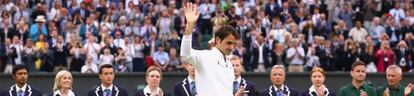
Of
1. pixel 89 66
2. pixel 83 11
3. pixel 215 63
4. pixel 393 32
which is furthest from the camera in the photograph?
pixel 83 11

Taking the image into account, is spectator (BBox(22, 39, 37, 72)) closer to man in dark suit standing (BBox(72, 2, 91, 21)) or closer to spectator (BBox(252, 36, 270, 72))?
man in dark suit standing (BBox(72, 2, 91, 21))

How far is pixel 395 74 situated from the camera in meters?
18.9

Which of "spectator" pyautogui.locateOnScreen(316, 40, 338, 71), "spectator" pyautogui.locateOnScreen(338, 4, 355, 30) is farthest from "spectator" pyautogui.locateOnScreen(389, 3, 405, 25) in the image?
"spectator" pyautogui.locateOnScreen(316, 40, 338, 71)

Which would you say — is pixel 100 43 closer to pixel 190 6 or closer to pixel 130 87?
pixel 130 87

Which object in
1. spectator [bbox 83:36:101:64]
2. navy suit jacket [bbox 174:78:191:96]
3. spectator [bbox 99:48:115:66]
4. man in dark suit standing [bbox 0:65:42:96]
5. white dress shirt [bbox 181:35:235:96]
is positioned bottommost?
white dress shirt [bbox 181:35:235:96]

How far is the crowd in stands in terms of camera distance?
107 feet

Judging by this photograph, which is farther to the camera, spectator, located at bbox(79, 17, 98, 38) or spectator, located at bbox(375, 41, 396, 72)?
spectator, located at bbox(79, 17, 98, 38)

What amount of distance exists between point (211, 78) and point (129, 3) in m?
23.3

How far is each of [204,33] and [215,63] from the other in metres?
22.4

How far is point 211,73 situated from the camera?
1322 centimetres

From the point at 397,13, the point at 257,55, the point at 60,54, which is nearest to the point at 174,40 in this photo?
the point at 257,55

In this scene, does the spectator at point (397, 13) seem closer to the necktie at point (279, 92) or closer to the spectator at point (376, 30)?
the spectator at point (376, 30)

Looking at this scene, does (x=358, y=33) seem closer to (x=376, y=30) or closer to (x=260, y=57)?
(x=376, y=30)

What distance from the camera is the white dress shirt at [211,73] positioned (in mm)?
13133
